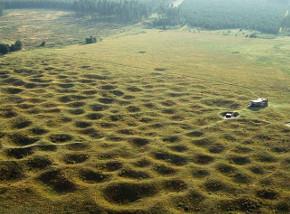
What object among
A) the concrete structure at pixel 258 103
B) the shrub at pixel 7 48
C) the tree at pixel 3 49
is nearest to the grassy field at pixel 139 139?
the concrete structure at pixel 258 103

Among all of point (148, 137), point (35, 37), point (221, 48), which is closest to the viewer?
point (148, 137)

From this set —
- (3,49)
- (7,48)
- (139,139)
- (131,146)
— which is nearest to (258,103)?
(139,139)

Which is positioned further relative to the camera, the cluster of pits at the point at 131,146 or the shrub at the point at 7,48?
the shrub at the point at 7,48

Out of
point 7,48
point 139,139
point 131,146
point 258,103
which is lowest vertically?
point 131,146

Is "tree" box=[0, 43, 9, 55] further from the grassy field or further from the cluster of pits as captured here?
the cluster of pits

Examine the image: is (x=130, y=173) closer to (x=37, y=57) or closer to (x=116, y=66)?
(x=116, y=66)

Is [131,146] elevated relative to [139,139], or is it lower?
lower

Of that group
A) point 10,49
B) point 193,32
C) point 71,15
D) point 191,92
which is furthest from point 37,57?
point 71,15

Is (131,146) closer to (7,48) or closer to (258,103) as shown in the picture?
(258,103)

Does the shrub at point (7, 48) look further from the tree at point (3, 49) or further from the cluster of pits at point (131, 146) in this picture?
the cluster of pits at point (131, 146)
